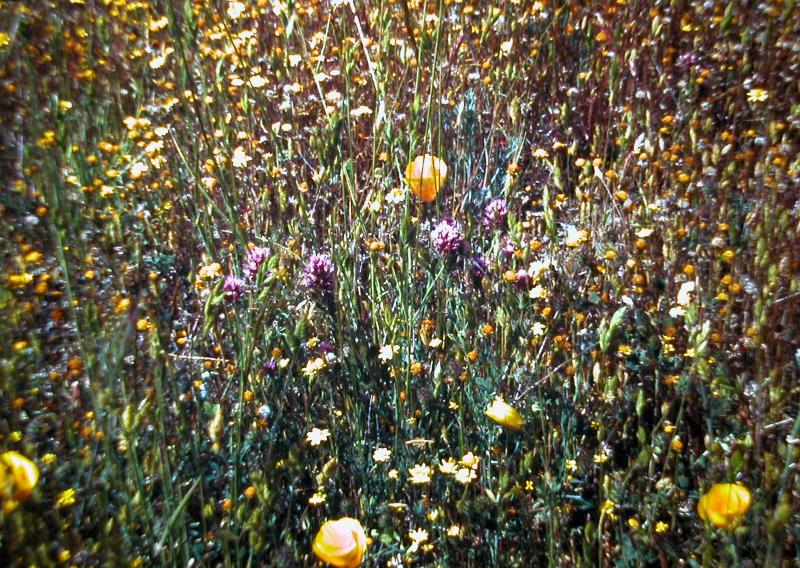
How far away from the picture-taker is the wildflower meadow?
1.27 m

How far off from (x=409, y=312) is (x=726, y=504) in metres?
0.69

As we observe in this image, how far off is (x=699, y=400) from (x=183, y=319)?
1.19 metres

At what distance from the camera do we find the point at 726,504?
118 centimetres

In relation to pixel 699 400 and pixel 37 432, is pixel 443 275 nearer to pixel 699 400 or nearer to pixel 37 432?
pixel 699 400

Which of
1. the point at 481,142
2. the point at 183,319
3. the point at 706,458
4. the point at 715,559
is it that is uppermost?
the point at 481,142

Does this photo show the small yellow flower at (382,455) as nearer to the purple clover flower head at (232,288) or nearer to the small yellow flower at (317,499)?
the small yellow flower at (317,499)

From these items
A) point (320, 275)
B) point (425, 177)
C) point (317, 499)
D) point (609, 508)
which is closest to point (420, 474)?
point (317, 499)

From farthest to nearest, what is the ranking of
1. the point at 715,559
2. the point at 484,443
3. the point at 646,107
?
1. the point at 646,107
2. the point at 484,443
3. the point at 715,559

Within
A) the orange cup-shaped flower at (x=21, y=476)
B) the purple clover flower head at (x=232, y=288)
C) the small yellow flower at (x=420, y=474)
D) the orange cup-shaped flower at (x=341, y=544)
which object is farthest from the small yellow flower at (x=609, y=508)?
the orange cup-shaped flower at (x=21, y=476)

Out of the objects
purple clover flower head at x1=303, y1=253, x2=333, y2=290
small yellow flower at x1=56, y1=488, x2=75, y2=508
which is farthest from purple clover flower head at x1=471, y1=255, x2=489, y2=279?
small yellow flower at x1=56, y1=488, x2=75, y2=508

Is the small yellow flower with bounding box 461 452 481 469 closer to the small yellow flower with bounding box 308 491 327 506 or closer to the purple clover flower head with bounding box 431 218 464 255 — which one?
the small yellow flower with bounding box 308 491 327 506

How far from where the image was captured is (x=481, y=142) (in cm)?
245

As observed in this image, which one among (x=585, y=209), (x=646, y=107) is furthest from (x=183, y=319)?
(x=646, y=107)

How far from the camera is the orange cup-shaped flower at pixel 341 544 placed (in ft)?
3.83
